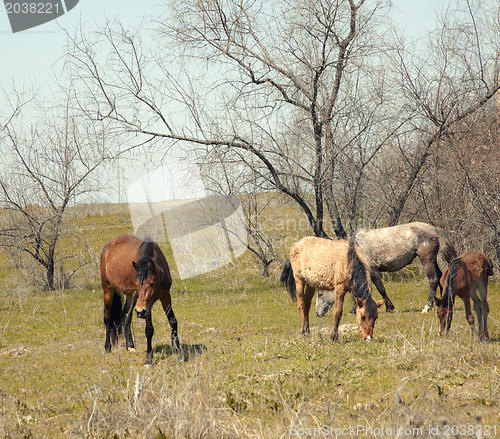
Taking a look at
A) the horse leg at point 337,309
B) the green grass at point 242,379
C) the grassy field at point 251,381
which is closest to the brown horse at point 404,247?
the grassy field at point 251,381

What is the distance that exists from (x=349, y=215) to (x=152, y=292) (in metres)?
9.82

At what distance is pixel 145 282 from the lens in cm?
773

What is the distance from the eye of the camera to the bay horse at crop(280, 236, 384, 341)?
8.45 metres

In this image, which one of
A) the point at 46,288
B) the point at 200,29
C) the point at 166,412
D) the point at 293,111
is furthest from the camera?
the point at 46,288

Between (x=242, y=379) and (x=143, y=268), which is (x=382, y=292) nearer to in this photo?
(x=143, y=268)

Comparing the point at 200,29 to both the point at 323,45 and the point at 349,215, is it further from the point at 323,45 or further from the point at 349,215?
the point at 349,215

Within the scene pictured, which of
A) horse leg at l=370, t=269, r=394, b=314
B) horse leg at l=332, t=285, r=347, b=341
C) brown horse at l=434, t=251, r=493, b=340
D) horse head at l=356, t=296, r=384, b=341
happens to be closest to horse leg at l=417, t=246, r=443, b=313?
horse leg at l=370, t=269, r=394, b=314

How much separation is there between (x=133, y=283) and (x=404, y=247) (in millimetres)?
6671

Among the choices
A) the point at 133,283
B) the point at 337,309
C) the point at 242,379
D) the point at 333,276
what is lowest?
the point at 242,379

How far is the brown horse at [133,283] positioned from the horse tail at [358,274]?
9.28 ft

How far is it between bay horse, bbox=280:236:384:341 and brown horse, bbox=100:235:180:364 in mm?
2368

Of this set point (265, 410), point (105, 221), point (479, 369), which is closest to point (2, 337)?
point (265, 410)

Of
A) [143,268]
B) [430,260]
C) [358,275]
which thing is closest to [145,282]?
[143,268]

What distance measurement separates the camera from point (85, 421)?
17.1 ft
